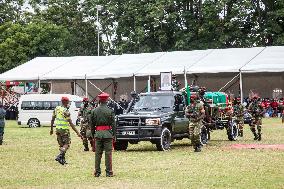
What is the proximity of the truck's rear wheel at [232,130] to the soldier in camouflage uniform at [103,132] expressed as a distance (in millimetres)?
11843

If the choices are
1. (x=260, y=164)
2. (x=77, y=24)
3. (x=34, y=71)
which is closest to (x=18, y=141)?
(x=260, y=164)

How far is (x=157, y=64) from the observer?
1929 inches

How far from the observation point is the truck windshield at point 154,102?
74.3 feet

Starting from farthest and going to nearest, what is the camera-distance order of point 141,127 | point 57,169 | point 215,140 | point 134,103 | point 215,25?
point 215,25, point 215,140, point 134,103, point 141,127, point 57,169

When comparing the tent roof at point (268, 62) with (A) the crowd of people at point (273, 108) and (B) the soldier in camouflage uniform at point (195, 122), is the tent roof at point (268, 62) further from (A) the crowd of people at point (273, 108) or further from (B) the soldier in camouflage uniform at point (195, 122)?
(B) the soldier in camouflage uniform at point (195, 122)

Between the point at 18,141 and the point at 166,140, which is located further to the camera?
the point at 18,141

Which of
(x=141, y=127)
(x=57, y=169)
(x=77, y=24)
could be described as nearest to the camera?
(x=57, y=169)

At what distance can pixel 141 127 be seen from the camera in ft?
69.9

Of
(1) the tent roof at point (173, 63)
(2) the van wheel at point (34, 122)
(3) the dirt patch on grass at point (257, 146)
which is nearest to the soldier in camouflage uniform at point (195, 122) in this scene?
(3) the dirt patch on grass at point (257, 146)

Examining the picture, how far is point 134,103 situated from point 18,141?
6.98m

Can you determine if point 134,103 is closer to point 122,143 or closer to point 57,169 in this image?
point 122,143

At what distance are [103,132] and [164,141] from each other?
23.6ft

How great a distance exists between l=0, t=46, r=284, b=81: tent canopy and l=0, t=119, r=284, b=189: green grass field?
73.0 ft

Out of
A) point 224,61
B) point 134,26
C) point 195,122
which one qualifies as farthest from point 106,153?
point 134,26
